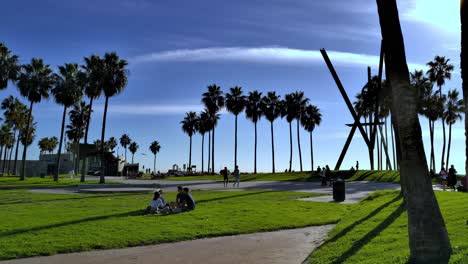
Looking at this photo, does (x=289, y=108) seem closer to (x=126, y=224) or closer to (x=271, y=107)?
(x=271, y=107)

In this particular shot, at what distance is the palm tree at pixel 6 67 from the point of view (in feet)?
164

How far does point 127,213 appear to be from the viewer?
50.8 feet

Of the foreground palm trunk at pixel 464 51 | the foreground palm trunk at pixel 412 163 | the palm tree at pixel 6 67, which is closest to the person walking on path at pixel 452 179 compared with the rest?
the foreground palm trunk at pixel 464 51

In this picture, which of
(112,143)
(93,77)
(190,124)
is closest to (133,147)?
(112,143)

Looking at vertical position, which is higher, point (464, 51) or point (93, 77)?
point (93, 77)

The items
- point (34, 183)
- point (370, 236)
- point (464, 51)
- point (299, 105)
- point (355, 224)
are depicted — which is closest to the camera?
point (464, 51)

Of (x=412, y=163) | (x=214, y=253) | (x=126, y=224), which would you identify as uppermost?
(x=412, y=163)

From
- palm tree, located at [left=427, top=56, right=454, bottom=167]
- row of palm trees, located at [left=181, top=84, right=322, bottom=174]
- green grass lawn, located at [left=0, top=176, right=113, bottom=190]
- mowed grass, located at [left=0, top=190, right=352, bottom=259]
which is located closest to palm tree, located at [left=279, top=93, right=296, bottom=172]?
row of palm trees, located at [left=181, top=84, right=322, bottom=174]

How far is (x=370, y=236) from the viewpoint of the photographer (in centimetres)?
938

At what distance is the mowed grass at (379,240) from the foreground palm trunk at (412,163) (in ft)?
1.01

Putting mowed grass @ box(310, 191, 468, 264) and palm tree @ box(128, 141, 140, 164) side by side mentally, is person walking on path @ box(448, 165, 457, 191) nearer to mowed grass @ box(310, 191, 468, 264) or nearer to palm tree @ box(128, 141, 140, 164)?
mowed grass @ box(310, 191, 468, 264)

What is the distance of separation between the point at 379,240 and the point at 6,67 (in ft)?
174

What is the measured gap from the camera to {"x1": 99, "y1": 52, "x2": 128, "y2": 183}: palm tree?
44844 millimetres

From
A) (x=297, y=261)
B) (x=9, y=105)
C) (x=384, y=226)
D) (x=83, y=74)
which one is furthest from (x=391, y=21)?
(x=9, y=105)
